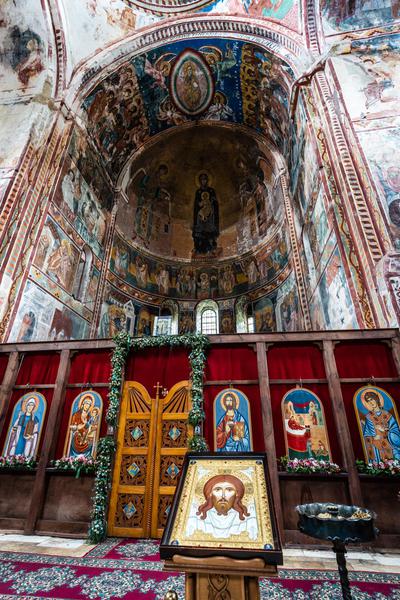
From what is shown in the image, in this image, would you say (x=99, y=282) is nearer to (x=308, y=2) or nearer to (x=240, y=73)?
(x=240, y=73)

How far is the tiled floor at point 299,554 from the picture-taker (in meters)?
4.07

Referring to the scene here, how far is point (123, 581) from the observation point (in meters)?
3.49

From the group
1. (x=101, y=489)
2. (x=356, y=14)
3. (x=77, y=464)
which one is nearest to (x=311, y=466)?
(x=101, y=489)

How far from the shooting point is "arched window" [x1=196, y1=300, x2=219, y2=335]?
55.1ft

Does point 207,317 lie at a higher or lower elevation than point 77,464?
higher

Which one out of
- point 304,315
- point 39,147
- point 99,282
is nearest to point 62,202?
point 39,147

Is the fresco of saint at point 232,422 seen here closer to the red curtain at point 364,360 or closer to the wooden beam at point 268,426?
the wooden beam at point 268,426

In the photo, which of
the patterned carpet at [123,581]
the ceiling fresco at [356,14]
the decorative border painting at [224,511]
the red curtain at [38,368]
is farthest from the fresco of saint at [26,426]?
the ceiling fresco at [356,14]

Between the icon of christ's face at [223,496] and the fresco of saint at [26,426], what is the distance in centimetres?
536

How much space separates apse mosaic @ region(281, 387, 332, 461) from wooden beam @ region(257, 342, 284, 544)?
1.00 ft

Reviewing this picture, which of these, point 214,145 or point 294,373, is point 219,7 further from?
point 294,373

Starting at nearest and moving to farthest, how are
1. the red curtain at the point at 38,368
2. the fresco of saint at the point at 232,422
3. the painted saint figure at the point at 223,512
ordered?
the painted saint figure at the point at 223,512 < the fresco of saint at the point at 232,422 < the red curtain at the point at 38,368

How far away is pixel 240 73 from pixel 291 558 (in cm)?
1717

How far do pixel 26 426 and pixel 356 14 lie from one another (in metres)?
16.0
